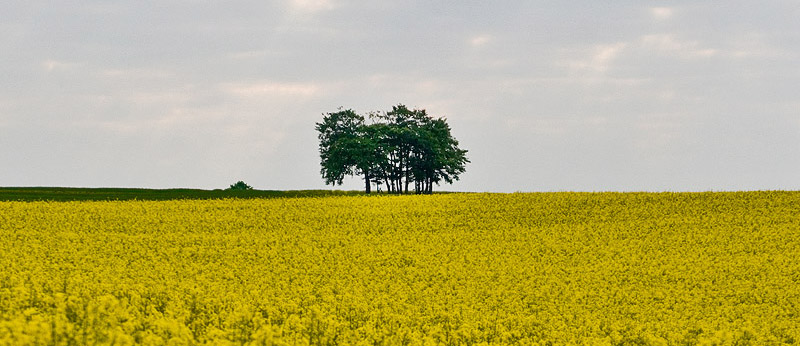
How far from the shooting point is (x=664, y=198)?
41.3 meters

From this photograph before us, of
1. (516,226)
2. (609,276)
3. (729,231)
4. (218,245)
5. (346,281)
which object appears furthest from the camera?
(516,226)

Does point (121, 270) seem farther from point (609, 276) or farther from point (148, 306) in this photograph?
point (609, 276)

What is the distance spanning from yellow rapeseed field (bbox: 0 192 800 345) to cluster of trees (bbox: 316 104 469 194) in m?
27.2

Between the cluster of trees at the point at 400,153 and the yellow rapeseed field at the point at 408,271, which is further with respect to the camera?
the cluster of trees at the point at 400,153

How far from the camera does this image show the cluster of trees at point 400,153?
71.5 metres

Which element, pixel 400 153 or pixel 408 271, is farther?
pixel 400 153

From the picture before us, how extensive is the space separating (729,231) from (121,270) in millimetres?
24396

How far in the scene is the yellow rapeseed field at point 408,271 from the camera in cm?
1316

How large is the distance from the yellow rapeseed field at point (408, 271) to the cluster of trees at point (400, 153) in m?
27.2

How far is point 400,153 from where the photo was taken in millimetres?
74375

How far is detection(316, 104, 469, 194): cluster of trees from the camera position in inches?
2815

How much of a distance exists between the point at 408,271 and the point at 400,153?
170 feet

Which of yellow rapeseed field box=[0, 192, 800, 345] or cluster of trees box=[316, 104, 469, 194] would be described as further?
cluster of trees box=[316, 104, 469, 194]

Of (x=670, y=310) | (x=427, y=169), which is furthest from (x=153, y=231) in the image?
(x=427, y=169)
